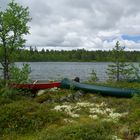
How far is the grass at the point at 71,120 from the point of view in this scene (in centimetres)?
1686

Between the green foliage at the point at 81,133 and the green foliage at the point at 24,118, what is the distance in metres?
2.03

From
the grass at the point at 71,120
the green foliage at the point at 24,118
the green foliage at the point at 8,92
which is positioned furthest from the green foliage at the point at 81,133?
the green foliage at the point at 8,92

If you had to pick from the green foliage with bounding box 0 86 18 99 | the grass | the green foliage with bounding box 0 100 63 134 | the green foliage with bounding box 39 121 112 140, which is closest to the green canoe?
the grass

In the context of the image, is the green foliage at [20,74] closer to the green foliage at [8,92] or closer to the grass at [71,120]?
the grass at [71,120]

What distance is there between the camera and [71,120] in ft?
68.3

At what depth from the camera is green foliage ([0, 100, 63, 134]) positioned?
19.3 m

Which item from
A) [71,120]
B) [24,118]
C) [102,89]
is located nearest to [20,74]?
[102,89]

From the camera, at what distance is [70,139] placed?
16.0 metres

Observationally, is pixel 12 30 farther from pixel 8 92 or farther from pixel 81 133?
pixel 81 133

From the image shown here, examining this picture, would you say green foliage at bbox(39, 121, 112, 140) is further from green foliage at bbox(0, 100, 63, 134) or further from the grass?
green foliage at bbox(0, 100, 63, 134)

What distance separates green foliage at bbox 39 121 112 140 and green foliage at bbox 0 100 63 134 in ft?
6.66

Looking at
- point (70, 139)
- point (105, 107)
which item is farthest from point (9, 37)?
point (70, 139)

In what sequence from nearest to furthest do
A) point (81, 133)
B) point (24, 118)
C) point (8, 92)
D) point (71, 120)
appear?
point (81, 133) < point (24, 118) < point (71, 120) < point (8, 92)

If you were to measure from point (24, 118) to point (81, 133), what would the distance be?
16.6 feet
